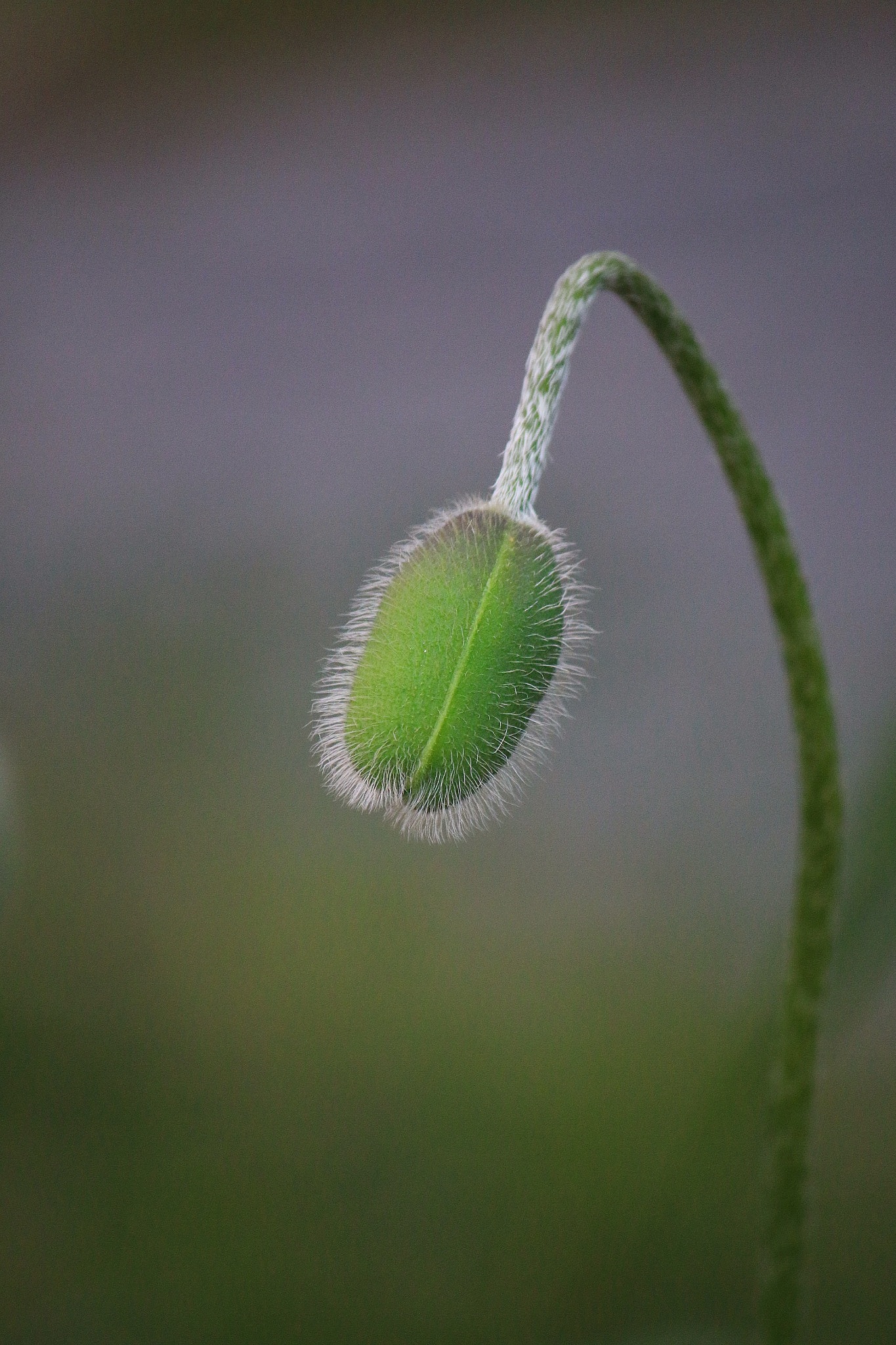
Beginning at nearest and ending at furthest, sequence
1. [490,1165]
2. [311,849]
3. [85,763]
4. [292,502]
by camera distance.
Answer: [490,1165], [311,849], [85,763], [292,502]

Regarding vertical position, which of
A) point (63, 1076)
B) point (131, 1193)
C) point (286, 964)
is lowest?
point (131, 1193)

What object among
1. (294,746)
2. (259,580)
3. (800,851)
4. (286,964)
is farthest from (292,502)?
(800,851)

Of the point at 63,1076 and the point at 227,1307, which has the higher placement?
the point at 63,1076

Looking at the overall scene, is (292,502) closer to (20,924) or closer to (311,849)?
(311,849)

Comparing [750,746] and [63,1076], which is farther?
[750,746]
